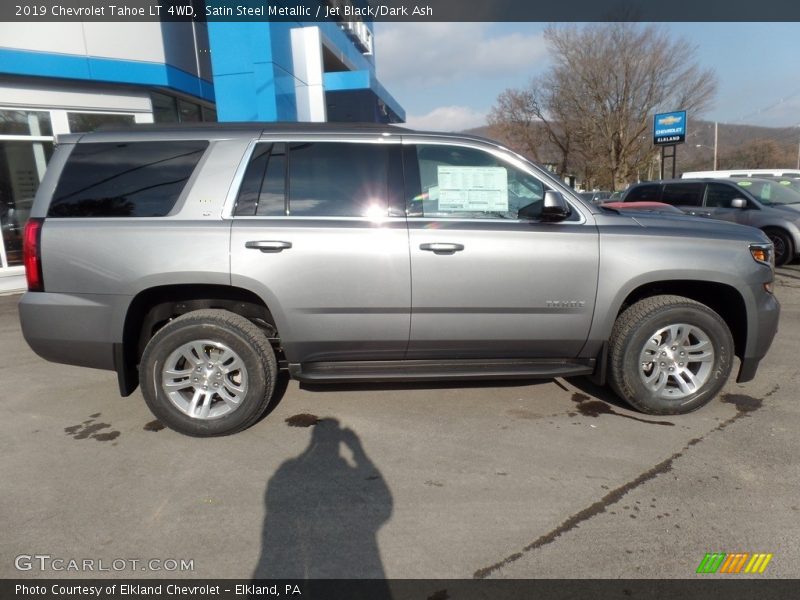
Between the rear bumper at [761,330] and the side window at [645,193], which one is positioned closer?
the rear bumper at [761,330]

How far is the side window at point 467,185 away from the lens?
11.4 ft

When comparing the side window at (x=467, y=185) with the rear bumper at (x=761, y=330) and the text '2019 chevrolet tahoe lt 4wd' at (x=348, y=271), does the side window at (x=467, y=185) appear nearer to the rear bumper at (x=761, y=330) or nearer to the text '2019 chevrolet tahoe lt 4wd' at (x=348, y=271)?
the text '2019 chevrolet tahoe lt 4wd' at (x=348, y=271)

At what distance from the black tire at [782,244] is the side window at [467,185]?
332 inches

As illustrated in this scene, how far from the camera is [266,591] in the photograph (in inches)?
85.7

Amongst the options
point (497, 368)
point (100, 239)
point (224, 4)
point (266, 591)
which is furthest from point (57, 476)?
point (224, 4)

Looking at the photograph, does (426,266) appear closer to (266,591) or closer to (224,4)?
(266,591)

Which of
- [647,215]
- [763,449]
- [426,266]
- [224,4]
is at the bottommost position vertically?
[763,449]

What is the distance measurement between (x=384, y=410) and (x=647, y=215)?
8.16ft

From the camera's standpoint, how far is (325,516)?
262cm

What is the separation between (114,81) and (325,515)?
32.1 ft

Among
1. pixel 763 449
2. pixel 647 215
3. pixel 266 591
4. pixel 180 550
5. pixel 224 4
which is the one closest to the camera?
pixel 266 591

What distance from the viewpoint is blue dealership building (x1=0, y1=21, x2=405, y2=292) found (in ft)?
28.3

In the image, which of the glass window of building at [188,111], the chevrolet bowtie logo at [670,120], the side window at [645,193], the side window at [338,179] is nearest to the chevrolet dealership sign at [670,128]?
the chevrolet bowtie logo at [670,120]

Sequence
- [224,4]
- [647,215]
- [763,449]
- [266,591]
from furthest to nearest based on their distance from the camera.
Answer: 1. [224,4]
2. [647,215]
3. [763,449]
4. [266,591]
